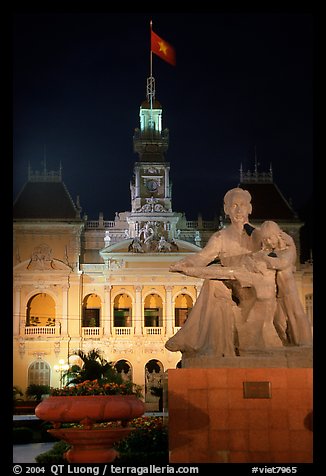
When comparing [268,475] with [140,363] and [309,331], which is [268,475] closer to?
[309,331]

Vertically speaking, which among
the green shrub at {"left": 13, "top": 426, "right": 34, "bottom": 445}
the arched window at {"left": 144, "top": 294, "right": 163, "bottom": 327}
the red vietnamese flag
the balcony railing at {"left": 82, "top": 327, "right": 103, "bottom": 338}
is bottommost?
the green shrub at {"left": 13, "top": 426, "right": 34, "bottom": 445}

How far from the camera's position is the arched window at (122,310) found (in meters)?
52.0

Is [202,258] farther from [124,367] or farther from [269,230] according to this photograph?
[124,367]

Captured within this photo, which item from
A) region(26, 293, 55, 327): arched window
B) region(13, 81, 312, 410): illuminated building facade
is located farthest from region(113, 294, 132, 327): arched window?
region(26, 293, 55, 327): arched window

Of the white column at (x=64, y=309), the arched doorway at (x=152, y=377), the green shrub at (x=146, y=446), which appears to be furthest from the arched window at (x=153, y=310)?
the green shrub at (x=146, y=446)

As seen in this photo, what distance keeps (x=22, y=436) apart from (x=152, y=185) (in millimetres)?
33828

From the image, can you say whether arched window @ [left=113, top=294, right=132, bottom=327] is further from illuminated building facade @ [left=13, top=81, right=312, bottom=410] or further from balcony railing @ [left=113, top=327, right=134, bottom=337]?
balcony railing @ [left=113, top=327, right=134, bottom=337]

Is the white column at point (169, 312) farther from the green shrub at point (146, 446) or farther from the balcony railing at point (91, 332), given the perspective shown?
the green shrub at point (146, 446)

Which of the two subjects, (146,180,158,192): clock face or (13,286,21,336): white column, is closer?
(13,286,21,336): white column

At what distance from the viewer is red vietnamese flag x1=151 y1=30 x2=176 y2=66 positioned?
43094mm

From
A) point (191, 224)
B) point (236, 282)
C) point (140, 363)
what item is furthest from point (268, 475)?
point (191, 224)

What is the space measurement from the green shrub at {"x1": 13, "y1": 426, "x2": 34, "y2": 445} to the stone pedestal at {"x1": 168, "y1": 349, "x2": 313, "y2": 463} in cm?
992

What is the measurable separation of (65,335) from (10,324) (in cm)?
3947

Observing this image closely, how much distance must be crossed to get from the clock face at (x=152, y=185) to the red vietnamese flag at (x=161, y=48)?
11.2 m
